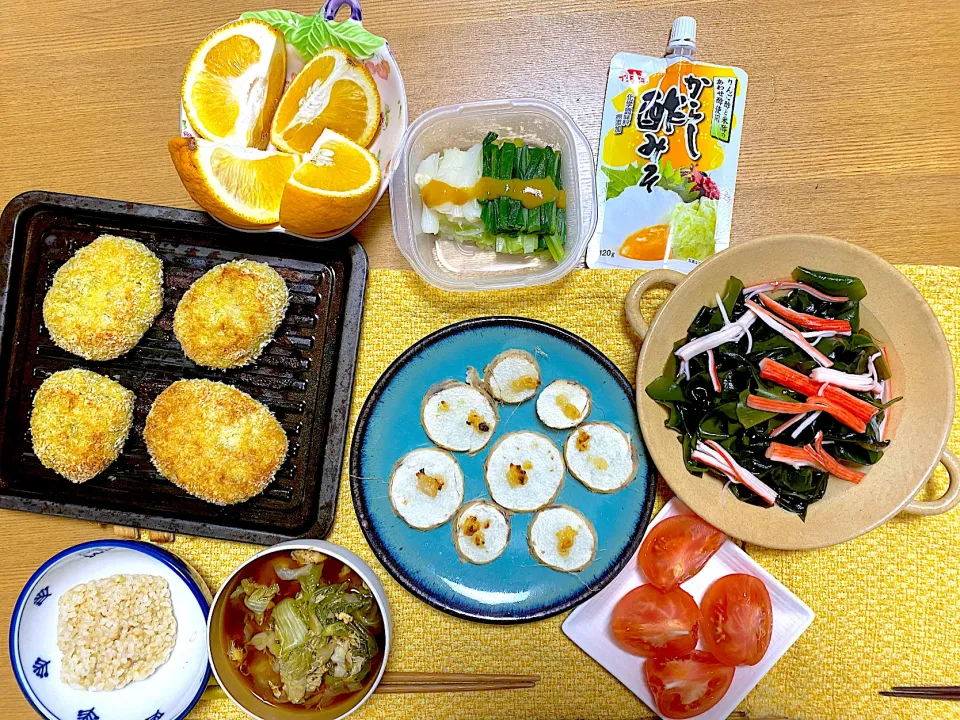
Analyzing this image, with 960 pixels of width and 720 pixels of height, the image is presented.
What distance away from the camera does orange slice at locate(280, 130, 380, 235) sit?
4.15ft

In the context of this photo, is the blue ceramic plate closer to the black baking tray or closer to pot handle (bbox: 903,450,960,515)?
the black baking tray

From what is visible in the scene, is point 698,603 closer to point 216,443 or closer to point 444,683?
point 444,683

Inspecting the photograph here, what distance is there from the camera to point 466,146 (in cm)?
150

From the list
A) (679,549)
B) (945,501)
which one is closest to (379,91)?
(679,549)

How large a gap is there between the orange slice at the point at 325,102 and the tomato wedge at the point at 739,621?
140 centimetres

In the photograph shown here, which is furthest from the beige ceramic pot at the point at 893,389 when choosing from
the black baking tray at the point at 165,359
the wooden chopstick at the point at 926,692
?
the black baking tray at the point at 165,359

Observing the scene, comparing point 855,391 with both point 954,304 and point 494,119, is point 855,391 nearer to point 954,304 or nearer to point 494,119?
point 954,304

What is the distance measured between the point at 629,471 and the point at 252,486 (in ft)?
2.94

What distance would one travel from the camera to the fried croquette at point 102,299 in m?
1.41

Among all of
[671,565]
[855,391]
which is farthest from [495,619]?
[855,391]

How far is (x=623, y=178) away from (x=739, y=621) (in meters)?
1.09

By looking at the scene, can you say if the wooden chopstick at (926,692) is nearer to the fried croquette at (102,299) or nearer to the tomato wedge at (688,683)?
the tomato wedge at (688,683)

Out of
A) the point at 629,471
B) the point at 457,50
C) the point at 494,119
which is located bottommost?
the point at 629,471

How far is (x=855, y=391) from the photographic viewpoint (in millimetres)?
1324
